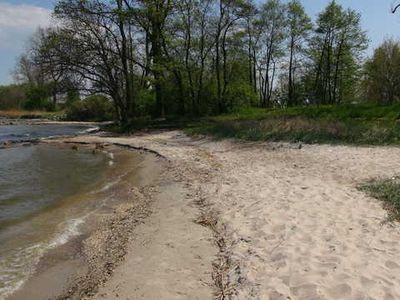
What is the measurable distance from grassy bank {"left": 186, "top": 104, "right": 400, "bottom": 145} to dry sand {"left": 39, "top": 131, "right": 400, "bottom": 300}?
182 inches

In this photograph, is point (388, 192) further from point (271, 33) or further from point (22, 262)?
point (271, 33)

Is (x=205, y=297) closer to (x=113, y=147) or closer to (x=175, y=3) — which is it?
(x=113, y=147)

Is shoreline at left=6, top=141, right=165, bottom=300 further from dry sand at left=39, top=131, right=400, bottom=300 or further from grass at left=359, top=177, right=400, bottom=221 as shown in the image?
grass at left=359, top=177, right=400, bottom=221

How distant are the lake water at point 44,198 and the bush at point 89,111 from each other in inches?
1444

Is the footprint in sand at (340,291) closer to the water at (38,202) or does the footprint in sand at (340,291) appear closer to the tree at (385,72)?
the water at (38,202)

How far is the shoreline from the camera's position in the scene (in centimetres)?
671

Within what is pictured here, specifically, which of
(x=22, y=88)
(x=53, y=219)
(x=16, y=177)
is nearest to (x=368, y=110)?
(x=16, y=177)

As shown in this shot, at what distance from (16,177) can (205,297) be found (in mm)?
13267

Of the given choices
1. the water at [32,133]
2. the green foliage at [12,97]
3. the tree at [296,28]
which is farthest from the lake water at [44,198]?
the green foliage at [12,97]

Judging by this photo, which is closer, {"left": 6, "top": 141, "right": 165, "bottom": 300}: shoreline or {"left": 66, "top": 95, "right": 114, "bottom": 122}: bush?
{"left": 6, "top": 141, "right": 165, "bottom": 300}: shoreline

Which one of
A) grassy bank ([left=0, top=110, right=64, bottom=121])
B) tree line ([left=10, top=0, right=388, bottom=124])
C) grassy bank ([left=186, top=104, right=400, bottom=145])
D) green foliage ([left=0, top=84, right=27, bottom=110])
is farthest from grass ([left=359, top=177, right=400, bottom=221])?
green foliage ([left=0, top=84, right=27, bottom=110])

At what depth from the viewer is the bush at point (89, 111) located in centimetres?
6138

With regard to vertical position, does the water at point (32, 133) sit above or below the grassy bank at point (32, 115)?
below

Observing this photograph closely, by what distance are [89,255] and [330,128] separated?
577 inches
